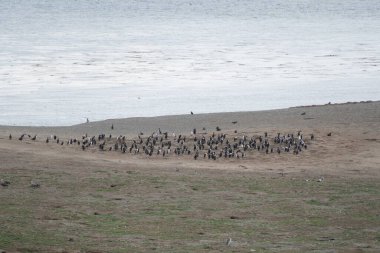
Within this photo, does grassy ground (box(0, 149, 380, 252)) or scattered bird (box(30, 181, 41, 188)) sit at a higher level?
scattered bird (box(30, 181, 41, 188))

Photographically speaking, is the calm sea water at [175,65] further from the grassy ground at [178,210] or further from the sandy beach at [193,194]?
the grassy ground at [178,210]

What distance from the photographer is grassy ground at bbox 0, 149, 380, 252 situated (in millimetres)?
14496

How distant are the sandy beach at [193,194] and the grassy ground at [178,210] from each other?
2cm

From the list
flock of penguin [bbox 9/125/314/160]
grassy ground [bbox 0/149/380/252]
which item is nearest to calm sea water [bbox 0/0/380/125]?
flock of penguin [bbox 9/125/314/160]

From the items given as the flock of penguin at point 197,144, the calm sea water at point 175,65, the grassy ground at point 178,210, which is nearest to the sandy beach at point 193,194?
the grassy ground at point 178,210

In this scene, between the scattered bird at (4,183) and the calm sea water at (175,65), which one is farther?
the calm sea water at (175,65)

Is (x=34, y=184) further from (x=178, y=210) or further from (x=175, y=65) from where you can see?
(x=175, y=65)

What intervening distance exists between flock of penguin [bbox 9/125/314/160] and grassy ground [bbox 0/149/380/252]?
1.87 meters

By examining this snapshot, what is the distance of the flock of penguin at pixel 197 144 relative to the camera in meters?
23.0

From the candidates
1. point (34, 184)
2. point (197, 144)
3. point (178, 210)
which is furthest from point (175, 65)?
point (178, 210)

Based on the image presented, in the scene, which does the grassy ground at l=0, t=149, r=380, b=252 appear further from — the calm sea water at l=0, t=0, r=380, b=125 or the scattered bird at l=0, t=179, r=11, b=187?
the calm sea water at l=0, t=0, r=380, b=125

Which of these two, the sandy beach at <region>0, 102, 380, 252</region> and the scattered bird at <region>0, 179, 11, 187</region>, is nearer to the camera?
the sandy beach at <region>0, 102, 380, 252</region>

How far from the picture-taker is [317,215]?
1667cm

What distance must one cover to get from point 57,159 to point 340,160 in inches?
249
